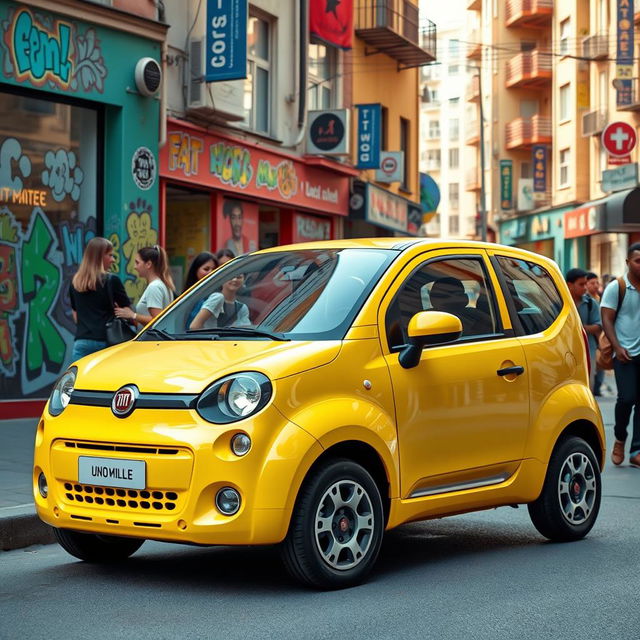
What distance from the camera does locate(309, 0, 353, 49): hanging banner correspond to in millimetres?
23109

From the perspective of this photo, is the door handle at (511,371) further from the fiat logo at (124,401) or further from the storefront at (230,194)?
the storefront at (230,194)

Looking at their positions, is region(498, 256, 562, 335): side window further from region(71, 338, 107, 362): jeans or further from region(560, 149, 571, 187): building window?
region(560, 149, 571, 187): building window

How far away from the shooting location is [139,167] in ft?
53.7

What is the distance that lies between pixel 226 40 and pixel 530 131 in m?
39.6

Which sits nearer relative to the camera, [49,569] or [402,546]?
[49,569]

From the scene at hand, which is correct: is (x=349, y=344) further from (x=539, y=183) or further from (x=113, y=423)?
(x=539, y=183)

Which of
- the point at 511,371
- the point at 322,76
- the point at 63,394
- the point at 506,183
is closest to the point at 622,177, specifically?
the point at 322,76

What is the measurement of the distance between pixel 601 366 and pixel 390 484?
597 centimetres

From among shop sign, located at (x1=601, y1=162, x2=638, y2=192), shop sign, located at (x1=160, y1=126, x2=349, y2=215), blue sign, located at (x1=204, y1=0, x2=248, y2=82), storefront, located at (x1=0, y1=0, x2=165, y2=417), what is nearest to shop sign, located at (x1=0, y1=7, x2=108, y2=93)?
storefront, located at (x1=0, y1=0, x2=165, y2=417)

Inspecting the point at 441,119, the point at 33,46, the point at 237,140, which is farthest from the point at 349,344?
the point at 441,119

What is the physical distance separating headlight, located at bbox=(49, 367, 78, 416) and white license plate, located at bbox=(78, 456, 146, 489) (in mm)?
387

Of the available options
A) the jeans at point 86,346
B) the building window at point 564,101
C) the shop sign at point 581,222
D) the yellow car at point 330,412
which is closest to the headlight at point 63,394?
the yellow car at point 330,412

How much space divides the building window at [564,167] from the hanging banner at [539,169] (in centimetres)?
122

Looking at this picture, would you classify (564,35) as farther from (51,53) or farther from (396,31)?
(51,53)
